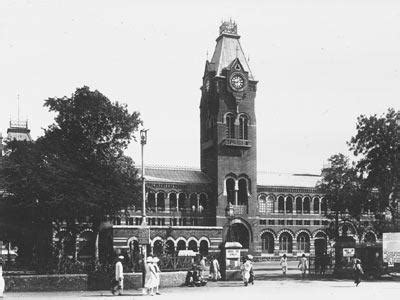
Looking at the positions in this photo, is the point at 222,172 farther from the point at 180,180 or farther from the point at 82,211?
the point at 82,211

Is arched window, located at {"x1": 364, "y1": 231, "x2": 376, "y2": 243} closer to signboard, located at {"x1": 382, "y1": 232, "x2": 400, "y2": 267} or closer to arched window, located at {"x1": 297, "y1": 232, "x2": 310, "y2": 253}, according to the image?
arched window, located at {"x1": 297, "y1": 232, "x2": 310, "y2": 253}

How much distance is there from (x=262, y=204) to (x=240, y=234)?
5.21 metres

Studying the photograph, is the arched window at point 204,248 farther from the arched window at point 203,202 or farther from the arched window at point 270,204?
the arched window at point 270,204

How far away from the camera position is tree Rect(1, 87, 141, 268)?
1444 inches

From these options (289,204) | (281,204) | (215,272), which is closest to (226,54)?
(281,204)

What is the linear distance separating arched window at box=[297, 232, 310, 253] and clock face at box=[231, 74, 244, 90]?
17685 mm

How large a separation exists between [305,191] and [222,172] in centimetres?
1140

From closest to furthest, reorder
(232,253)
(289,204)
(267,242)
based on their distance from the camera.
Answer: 1. (232,253)
2. (267,242)
3. (289,204)

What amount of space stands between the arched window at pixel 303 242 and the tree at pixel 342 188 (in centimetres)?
1739

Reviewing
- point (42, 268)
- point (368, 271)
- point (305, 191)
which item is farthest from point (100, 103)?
point (305, 191)

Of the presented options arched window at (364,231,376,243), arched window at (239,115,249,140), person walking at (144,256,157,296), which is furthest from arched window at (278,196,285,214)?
person walking at (144,256,157,296)

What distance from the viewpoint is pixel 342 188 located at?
145 ft

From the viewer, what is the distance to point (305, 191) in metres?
68.2

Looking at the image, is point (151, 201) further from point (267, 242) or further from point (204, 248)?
point (267, 242)
